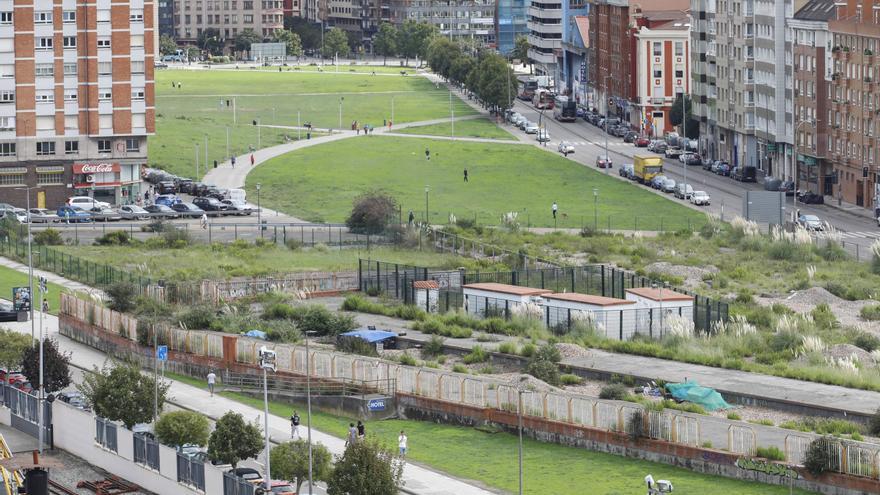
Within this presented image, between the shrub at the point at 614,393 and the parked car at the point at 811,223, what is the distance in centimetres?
5276

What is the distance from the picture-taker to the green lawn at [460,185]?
136 metres

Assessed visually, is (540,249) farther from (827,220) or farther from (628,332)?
(628,332)

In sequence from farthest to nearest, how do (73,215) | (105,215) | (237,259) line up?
1. (105,215)
2. (73,215)
3. (237,259)

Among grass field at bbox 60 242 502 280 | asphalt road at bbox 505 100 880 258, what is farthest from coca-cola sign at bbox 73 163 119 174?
asphalt road at bbox 505 100 880 258

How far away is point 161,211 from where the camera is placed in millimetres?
134500

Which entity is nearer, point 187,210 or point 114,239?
point 114,239

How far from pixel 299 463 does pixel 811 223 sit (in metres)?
70.5

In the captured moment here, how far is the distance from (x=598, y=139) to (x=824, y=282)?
88.6 m

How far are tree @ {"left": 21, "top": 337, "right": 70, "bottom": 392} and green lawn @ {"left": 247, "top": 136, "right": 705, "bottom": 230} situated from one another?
5724 centimetres

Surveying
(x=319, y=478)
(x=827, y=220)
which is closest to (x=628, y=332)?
(x=319, y=478)

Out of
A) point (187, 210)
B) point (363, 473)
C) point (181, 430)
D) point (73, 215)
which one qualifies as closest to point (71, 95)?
point (73, 215)

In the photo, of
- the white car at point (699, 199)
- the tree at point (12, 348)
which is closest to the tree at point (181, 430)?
the tree at point (12, 348)

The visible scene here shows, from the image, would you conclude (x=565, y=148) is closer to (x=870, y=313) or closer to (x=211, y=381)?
(x=870, y=313)

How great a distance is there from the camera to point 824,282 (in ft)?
335
